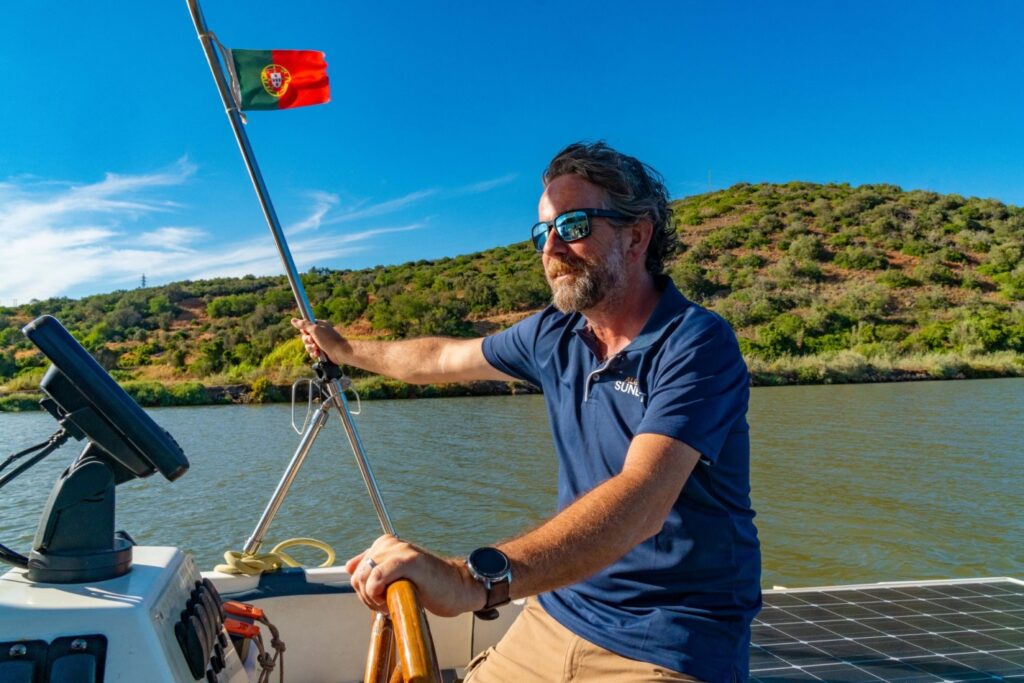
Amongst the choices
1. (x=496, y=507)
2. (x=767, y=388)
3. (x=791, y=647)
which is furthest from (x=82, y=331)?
(x=791, y=647)

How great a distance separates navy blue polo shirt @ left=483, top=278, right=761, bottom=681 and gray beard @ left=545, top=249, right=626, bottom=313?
126 millimetres

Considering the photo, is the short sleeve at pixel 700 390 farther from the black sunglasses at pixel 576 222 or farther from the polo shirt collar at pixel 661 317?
the black sunglasses at pixel 576 222

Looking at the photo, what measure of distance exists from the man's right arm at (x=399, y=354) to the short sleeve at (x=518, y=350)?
6.4 inches

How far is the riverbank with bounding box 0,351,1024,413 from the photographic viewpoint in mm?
22031

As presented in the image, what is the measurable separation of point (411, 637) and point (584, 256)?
3.38ft

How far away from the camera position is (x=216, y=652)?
4.49ft

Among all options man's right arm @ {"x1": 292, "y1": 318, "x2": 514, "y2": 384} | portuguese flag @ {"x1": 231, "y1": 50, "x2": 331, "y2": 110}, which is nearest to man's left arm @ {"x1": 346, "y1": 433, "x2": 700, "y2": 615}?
man's right arm @ {"x1": 292, "y1": 318, "x2": 514, "y2": 384}

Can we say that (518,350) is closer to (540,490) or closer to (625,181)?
(625,181)

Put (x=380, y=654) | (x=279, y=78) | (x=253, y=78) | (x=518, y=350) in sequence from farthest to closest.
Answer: (x=279, y=78) < (x=253, y=78) < (x=518, y=350) < (x=380, y=654)

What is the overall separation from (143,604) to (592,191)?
112 cm

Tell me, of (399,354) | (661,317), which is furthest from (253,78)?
(661,317)

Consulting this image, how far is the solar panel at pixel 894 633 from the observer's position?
2.17 metres

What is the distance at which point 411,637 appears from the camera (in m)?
0.76

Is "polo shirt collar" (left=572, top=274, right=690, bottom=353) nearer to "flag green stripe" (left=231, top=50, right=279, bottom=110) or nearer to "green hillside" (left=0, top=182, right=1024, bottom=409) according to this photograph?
"flag green stripe" (left=231, top=50, right=279, bottom=110)
